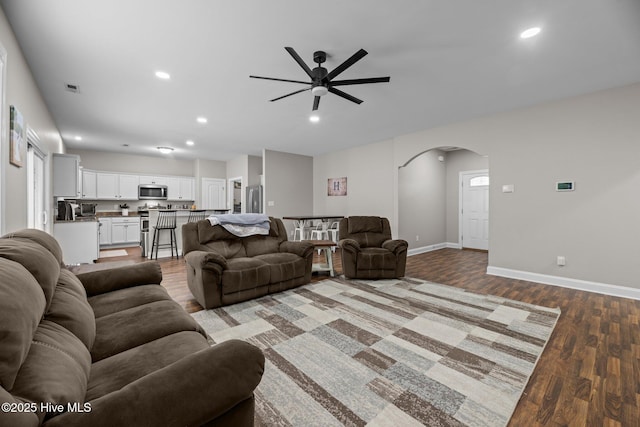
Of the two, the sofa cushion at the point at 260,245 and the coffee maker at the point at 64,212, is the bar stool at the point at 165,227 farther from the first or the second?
the sofa cushion at the point at 260,245

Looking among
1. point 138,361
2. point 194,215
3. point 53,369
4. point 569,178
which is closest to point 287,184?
point 194,215

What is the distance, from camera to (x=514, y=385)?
1720 mm

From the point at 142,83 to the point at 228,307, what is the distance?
2951 mm

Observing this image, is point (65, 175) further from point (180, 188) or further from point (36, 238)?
point (36, 238)

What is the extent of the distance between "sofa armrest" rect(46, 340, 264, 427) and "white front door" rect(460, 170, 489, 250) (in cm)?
716

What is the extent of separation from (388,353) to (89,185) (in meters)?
8.43

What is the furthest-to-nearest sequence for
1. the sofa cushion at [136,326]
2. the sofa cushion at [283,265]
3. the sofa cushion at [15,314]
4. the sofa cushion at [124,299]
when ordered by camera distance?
1. the sofa cushion at [283,265]
2. the sofa cushion at [124,299]
3. the sofa cushion at [136,326]
4. the sofa cushion at [15,314]

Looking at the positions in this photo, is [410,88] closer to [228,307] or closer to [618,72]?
[618,72]

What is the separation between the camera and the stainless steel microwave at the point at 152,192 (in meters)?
7.67

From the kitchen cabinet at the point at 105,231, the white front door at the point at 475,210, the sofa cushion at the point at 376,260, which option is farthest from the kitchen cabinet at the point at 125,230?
the white front door at the point at 475,210

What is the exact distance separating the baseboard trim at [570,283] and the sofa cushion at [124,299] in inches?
187

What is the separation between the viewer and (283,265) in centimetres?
341

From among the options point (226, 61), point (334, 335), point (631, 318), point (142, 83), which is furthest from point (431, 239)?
point (142, 83)

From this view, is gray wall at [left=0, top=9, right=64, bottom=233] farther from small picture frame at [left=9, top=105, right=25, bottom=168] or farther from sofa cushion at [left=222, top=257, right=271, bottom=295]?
sofa cushion at [left=222, top=257, right=271, bottom=295]
